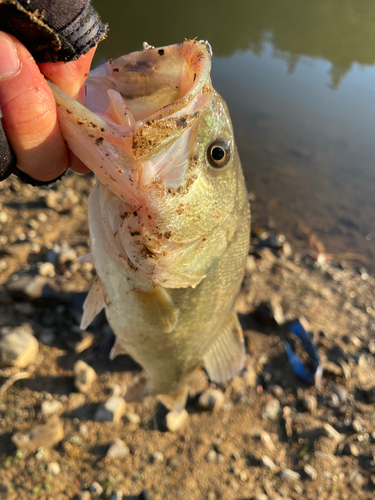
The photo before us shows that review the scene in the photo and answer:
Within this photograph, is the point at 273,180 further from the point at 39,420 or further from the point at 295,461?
the point at 39,420

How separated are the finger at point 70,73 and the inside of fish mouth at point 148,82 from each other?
0.13m

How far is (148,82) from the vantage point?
4.52ft

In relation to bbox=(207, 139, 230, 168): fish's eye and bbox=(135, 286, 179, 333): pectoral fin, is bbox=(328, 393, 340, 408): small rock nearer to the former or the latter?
bbox=(135, 286, 179, 333): pectoral fin

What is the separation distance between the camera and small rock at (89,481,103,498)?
8.42 ft

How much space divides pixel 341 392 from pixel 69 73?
12.6 ft

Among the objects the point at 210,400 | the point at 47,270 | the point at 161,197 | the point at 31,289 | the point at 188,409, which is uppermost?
the point at 161,197

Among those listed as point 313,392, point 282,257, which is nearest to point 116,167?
point 313,392

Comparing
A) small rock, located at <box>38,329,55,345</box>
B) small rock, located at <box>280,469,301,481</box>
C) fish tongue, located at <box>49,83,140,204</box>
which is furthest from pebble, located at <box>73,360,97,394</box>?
fish tongue, located at <box>49,83,140,204</box>

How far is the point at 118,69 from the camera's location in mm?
1394

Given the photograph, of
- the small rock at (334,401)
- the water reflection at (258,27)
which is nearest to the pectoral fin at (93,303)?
the small rock at (334,401)

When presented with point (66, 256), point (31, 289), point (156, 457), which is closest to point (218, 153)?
point (156, 457)

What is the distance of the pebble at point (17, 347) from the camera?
116 inches

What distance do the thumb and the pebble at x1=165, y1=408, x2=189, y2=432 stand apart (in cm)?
270

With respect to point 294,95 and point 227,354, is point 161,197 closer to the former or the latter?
point 227,354
